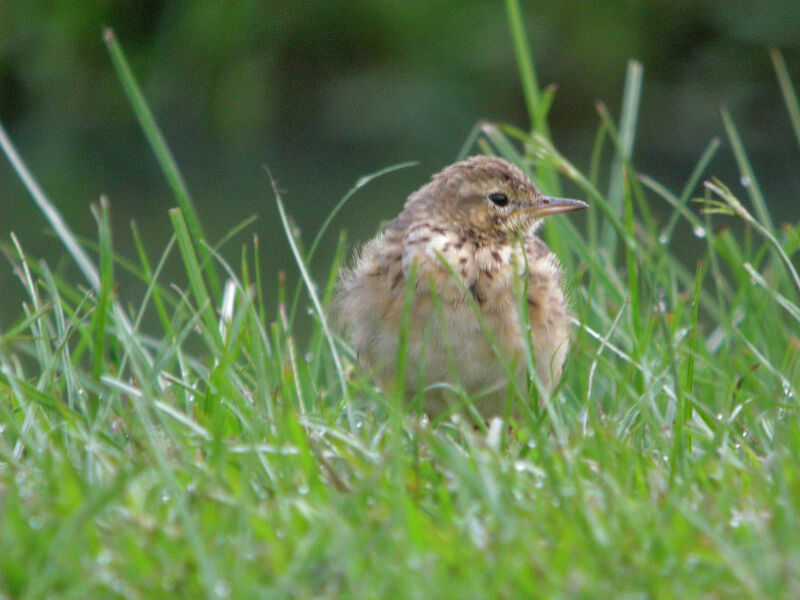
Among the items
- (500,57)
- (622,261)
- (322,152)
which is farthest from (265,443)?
(500,57)

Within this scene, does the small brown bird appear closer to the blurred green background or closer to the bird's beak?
the bird's beak

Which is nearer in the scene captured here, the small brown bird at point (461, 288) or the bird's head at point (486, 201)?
the small brown bird at point (461, 288)

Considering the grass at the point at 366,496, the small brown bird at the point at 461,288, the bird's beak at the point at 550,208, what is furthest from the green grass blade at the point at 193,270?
the bird's beak at the point at 550,208

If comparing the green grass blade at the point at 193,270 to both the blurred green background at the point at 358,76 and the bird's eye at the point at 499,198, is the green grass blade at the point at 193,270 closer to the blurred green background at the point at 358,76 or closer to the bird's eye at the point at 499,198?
the bird's eye at the point at 499,198

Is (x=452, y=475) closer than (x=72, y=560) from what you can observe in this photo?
No

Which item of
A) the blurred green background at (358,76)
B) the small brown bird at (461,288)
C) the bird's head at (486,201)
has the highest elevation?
the bird's head at (486,201)

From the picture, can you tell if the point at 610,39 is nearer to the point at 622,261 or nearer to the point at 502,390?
the point at 622,261

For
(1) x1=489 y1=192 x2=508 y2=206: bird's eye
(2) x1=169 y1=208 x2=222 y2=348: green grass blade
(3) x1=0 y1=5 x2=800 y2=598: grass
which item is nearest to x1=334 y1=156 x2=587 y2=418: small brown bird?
(1) x1=489 y1=192 x2=508 y2=206: bird's eye
